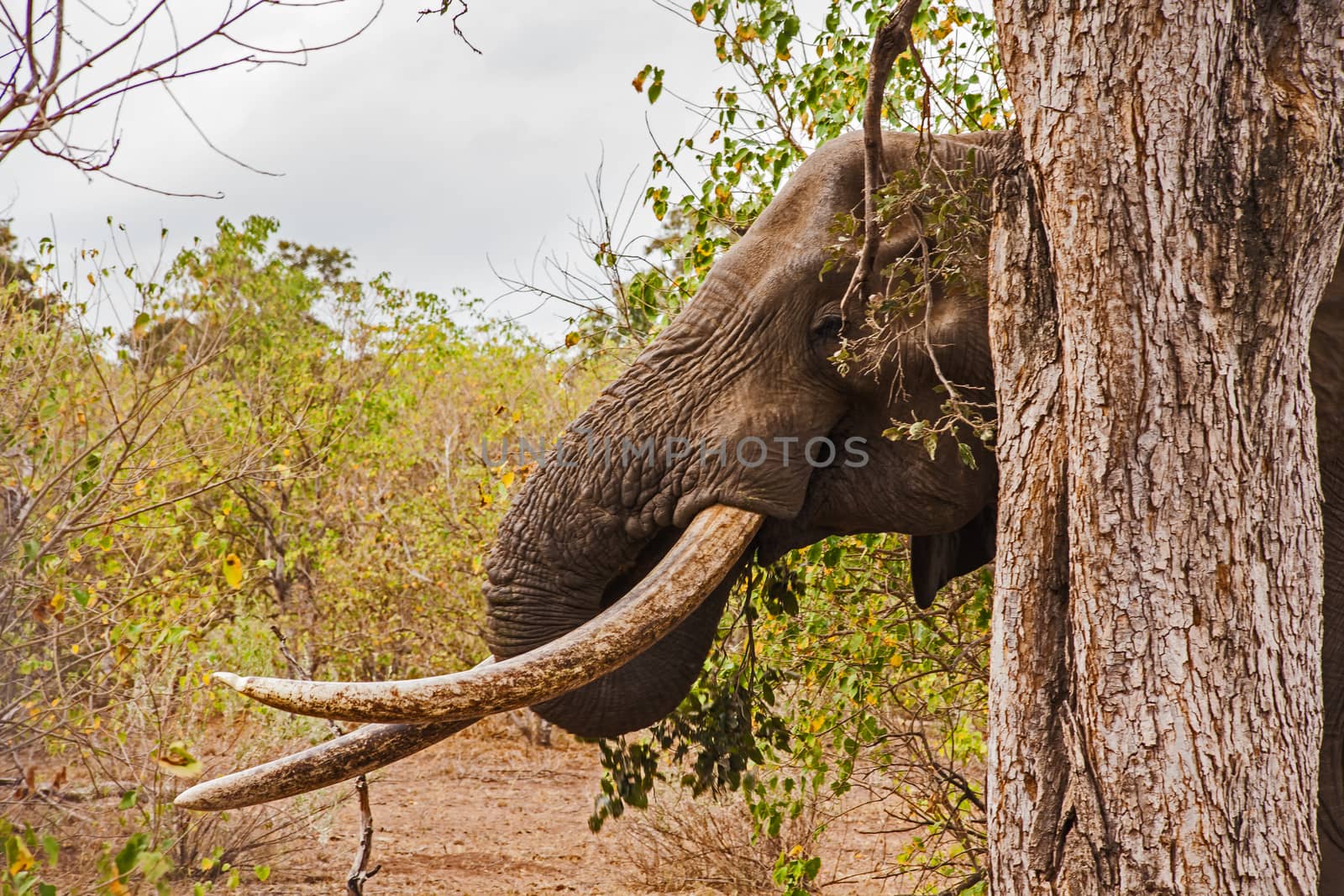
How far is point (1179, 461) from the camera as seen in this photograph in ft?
7.96

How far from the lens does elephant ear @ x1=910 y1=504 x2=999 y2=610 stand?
13.2ft

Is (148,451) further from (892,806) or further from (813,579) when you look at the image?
(892,806)

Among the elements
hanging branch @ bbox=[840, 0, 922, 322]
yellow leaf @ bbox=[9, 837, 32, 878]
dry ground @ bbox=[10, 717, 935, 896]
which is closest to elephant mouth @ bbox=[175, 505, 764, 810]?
yellow leaf @ bbox=[9, 837, 32, 878]

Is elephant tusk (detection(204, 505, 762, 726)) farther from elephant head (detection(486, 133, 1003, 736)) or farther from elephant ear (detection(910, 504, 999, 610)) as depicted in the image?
elephant ear (detection(910, 504, 999, 610))

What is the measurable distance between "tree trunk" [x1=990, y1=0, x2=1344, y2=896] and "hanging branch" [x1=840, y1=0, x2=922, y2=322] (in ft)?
1.66

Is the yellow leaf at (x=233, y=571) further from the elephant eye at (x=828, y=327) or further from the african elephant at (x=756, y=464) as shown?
the elephant eye at (x=828, y=327)

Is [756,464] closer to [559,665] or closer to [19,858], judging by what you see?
[559,665]

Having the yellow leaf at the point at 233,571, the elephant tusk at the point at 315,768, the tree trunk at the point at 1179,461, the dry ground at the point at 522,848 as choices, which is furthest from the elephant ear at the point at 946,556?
the dry ground at the point at 522,848

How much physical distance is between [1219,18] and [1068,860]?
5.35 ft

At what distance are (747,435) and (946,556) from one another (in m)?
0.95

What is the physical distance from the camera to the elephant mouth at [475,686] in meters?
2.84

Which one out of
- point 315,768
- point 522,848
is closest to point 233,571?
point 315,768

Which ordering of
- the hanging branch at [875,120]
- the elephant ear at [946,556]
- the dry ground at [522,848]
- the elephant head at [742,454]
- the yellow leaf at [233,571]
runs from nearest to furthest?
the hanging branch at [875,120] < the elephant head at [742,454] < the elephant ear at [946,556] < the yellow leaf at [233,571] < the dry ground at [522,848]

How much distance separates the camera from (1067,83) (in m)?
2.55
